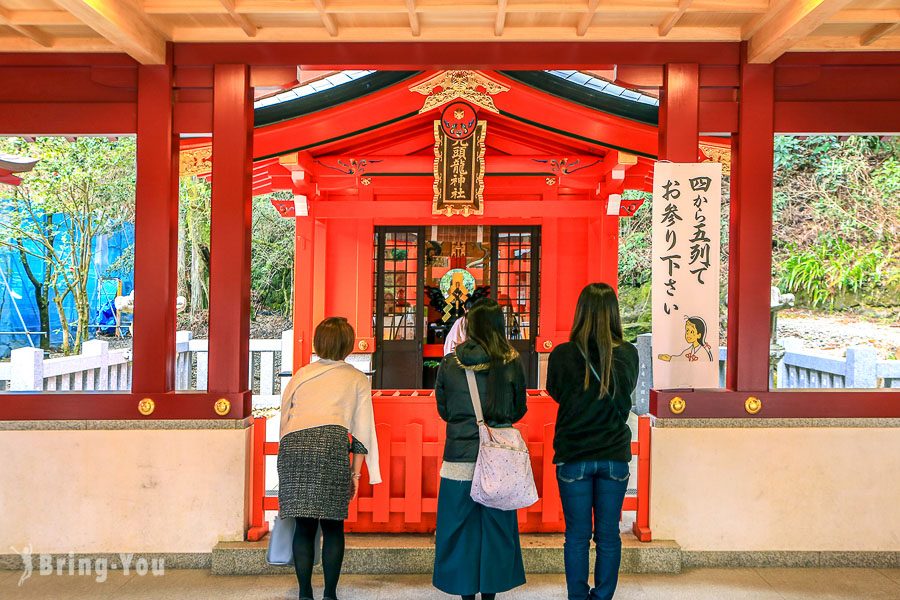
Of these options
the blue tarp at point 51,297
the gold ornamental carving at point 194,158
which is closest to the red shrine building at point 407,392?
the gold ornamental carving at point 194,158

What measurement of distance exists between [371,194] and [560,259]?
114 inches

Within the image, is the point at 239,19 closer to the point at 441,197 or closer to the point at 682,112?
the point at 682,112

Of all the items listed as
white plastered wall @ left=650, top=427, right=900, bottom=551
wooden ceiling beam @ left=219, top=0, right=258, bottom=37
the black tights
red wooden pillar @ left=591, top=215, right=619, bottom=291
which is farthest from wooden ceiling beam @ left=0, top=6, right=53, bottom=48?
red wooden pillar @ left=591, top=215, right=619, bottom=291

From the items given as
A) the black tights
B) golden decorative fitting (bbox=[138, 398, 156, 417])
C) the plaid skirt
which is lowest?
the black tights

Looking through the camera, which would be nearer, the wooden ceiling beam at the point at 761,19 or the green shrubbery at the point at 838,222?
the wooden ceiling beam at the point at 761,19

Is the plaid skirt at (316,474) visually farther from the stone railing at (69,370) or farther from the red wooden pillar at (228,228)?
the stone railing at (69,370)

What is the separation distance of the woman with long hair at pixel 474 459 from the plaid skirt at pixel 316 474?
1.58 ft

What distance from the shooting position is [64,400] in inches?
156

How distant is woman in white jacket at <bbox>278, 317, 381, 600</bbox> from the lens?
10.0ft

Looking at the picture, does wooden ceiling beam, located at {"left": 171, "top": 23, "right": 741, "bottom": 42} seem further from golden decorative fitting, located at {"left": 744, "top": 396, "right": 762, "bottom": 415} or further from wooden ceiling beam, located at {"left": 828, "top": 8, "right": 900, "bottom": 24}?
golden decorative fitting, located at {"left": 744, "top": 396, "right": 762, "bottom": 415}

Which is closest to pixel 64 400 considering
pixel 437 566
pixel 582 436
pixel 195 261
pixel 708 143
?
pixel 437 566

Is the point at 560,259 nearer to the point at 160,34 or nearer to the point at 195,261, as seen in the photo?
the point at 160,34

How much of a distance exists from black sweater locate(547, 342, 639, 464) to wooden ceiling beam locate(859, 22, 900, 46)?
2.70 meters

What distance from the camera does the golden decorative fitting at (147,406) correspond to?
3955 mm
